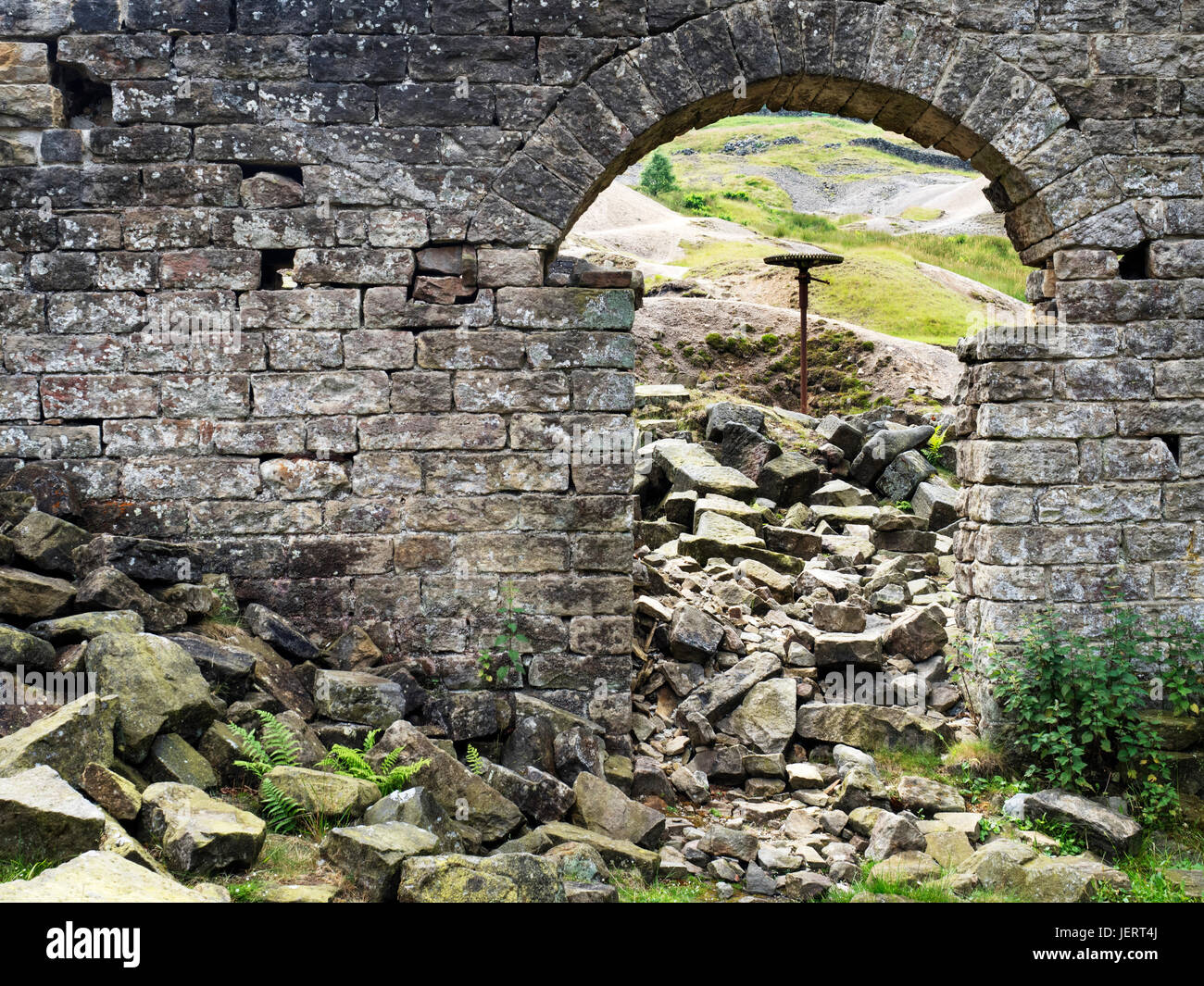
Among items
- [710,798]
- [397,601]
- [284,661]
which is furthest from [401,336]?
[710,798]

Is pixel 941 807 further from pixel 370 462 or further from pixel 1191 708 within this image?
pixel 370 462

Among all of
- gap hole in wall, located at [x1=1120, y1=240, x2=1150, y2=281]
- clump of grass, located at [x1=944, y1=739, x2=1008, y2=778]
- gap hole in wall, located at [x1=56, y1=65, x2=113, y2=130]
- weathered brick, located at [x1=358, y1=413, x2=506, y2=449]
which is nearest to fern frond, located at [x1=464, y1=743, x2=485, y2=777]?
weathered brick, located at [x1=358, y1=413, x2=506, y2=449]

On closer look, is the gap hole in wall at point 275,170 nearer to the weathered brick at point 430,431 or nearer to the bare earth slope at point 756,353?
the weathered brick at point 430,431

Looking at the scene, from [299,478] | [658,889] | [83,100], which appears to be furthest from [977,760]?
[83,100]

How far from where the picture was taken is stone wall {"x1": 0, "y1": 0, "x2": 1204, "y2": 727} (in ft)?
18.6

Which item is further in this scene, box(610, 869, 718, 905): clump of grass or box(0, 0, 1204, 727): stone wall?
box(0, 0, 1204, 727): stone wall

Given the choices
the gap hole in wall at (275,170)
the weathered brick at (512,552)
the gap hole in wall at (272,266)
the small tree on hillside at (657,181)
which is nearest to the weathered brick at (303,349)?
the gap hole in wall at (272,266)

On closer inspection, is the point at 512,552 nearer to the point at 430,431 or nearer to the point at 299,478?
the point at 430,431

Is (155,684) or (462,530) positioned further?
(462,530)

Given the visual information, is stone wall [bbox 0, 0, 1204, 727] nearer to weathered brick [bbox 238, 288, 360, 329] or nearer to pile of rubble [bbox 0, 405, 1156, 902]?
weathered brick [bbox 238, 288, 360, 329]

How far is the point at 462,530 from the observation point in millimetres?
5754

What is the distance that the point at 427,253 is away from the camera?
575 cm

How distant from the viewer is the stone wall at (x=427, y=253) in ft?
18.6

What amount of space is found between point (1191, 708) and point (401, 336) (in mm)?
5312
